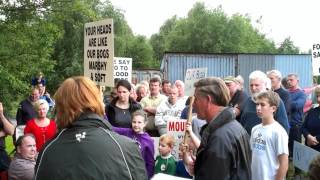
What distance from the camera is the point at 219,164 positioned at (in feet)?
12.2

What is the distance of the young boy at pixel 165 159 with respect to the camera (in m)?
6.94

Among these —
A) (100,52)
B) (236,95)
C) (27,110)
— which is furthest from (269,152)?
(27,110)

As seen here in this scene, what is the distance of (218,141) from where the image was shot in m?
3.75

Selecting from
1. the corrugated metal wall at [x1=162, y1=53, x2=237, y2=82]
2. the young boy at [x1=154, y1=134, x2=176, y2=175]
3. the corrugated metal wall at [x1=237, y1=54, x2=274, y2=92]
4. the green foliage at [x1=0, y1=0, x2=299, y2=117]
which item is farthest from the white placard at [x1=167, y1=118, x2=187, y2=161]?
the corrugated metal wall at [x1=237, y1=54, x2=274, y2=92]

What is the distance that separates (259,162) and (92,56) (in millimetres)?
2951

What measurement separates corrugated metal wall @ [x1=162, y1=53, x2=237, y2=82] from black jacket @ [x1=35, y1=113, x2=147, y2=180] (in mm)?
25813

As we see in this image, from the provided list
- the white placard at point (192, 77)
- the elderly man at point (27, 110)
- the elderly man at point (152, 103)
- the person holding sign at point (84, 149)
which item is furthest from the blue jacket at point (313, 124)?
the person holding sign at point (84, 149)

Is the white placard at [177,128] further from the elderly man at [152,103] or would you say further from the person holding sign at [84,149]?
the person holding sign at [84,149]

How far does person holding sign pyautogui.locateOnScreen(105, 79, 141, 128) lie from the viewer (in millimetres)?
7348

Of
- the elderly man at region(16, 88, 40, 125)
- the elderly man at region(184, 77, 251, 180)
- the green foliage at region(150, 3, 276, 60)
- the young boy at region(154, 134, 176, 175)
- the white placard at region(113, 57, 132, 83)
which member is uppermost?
the green foliage at region(150, 3, 276, 60)

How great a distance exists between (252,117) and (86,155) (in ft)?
14.2

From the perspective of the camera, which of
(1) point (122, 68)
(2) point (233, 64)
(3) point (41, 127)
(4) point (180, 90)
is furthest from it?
(2) point (233, 64)

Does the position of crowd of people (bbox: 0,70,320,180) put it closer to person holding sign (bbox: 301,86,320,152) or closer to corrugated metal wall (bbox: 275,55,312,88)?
person holding sign (bbox: 301,86,320,152)

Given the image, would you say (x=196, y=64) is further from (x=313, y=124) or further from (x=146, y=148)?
(x=146, y=148)
